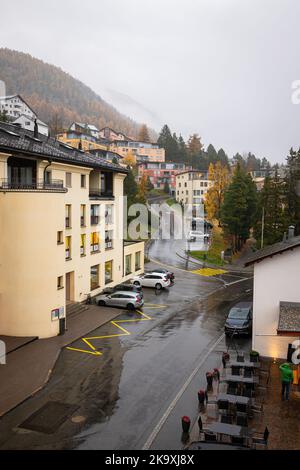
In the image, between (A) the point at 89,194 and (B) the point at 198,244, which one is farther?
(B) the point at 198,244

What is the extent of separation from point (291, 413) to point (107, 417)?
22.5 feet

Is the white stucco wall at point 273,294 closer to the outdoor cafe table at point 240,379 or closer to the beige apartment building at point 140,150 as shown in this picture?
the outdoor cafe table at point 240,379

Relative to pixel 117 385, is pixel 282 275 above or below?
above

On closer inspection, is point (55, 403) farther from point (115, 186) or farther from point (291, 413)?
point (115, 186)

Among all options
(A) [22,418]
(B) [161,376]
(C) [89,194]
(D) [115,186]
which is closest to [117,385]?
(B) [161,376]

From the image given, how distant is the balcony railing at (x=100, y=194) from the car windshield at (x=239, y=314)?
14.5 m

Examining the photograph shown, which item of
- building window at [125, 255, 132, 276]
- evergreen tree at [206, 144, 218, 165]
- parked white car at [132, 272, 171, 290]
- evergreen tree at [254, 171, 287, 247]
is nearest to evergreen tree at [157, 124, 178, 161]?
evergreen tree at [206, 144, 218, 165]

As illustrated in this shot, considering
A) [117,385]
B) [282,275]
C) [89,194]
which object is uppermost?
[89,194]

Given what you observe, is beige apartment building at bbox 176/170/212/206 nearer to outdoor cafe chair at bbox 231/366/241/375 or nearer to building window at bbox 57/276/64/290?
building window at bbox 57/276/64/290

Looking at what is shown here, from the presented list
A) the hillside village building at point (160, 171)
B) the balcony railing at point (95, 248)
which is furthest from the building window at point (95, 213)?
the hillside village building at point (160, 171)

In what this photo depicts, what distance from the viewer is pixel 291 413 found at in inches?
634

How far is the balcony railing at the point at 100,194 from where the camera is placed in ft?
115

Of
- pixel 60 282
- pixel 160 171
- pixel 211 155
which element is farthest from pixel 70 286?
pixel 211 155

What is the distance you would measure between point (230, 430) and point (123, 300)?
18.8 meters
